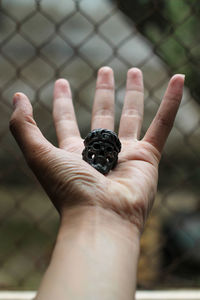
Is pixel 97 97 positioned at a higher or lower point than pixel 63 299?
higher

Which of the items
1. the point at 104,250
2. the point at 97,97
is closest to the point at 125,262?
the point at 104,250

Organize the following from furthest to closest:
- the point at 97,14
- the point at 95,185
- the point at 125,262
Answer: the point at 97,14 < the point at 95,185 < the point at 125,262

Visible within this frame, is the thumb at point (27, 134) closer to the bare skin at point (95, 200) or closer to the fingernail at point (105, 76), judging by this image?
the bare skin at point (95, 200)

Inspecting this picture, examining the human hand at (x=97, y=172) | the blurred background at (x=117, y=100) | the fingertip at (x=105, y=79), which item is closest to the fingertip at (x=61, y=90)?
the fingertip at (x=105, y=79)

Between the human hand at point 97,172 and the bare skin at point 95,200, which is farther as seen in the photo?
the human hand at point 97,172

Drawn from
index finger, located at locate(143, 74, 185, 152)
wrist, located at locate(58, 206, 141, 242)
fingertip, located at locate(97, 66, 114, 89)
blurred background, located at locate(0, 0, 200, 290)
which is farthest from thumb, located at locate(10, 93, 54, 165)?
blurred background, located at locate(0, 0, 200, 290)

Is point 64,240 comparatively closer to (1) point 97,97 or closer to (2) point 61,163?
(2) point 61,163
